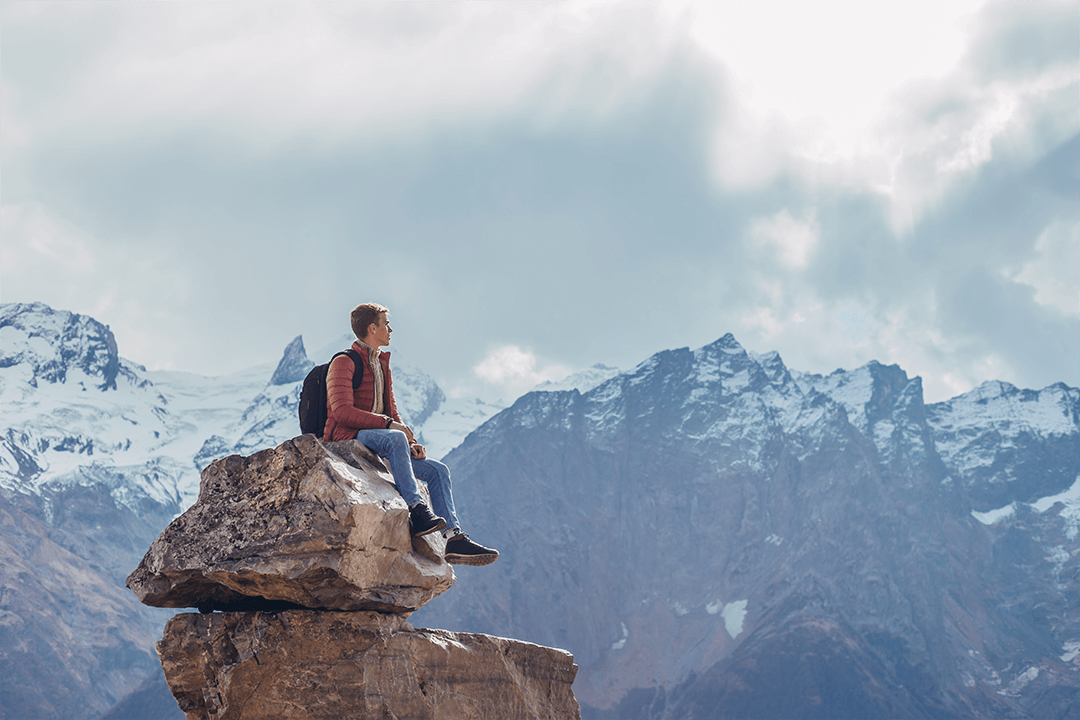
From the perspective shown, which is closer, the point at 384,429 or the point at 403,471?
the point at 403,471

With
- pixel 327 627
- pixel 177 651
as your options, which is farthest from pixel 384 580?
pixel 177 651

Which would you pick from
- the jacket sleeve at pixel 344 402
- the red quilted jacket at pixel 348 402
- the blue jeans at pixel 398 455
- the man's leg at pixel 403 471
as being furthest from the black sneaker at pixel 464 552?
the jacket sleeve at pixel 344 402

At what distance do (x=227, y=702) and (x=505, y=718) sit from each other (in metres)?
3.52

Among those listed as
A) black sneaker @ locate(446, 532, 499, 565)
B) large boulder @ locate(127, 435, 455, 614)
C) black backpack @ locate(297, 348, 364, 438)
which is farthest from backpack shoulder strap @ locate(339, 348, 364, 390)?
black sneaker @ locate(446, 532, 499, 565)

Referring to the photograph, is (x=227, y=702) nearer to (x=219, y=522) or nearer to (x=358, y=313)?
(x=219, y=522)

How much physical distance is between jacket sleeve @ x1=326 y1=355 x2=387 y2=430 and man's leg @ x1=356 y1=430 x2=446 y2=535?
0.15m

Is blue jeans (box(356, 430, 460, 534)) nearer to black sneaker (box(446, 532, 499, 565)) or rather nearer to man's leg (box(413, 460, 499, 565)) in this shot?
man's leg (box(413, 460, 499, 565))

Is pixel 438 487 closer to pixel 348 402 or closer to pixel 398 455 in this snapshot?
pixel 398 455

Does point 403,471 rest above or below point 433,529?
above

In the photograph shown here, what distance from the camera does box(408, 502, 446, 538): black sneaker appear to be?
12.8 metres

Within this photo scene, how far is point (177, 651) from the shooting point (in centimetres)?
1257

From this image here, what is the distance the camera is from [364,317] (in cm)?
1372

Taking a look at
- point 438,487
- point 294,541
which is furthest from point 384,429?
point 294,541

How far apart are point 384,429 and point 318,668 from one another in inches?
115
